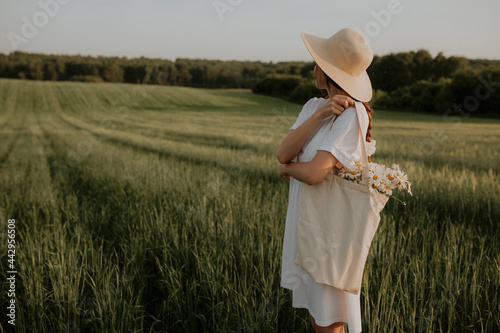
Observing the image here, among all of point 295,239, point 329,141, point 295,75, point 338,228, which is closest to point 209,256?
point 295,239

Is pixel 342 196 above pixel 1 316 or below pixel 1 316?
above

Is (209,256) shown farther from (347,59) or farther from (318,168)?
(347,59)

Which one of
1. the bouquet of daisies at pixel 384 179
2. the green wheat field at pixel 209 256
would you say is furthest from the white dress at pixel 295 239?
the green wheat field at pixel 209 256

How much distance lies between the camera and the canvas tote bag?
150 cm

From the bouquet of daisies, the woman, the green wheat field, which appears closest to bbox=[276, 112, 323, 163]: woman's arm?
the woman

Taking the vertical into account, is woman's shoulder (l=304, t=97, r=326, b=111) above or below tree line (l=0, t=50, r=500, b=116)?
below

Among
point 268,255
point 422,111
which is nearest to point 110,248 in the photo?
point 268,255

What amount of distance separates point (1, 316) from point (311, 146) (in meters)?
2.59

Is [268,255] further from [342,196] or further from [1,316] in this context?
[1,316]

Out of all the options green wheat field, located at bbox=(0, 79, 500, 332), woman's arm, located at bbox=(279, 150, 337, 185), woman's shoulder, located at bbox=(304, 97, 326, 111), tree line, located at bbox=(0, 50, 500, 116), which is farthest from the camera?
tree line, located at bbox=(0, 50, 500, 116)

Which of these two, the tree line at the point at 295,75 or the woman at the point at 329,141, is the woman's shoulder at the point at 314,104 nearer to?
the woman at the point at 329,141

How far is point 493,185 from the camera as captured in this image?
485cm

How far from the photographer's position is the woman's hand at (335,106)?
1.56 m

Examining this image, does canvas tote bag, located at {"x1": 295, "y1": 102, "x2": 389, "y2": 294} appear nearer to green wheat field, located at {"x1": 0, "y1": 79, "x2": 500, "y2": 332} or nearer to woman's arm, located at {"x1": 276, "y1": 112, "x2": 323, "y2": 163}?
woman's arm, located at {"x1": 276, "y1": 112, "x2": 323, "y2": 163}
